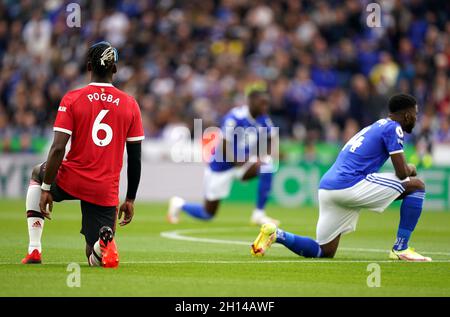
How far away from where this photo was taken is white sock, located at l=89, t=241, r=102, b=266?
31.5ft

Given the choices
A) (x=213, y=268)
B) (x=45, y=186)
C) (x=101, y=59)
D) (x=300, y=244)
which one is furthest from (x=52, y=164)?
(x=300, y=244)

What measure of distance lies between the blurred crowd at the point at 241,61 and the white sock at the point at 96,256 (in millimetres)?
15023

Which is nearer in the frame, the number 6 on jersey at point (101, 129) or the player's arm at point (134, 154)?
the number 6 on jersey at point (101, 129)

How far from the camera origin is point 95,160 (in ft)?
31.9

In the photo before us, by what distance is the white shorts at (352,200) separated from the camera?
35.2 ft

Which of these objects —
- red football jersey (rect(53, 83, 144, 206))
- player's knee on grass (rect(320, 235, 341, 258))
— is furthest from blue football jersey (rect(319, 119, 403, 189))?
red football jersey (rect(53, 83, 144, 206))

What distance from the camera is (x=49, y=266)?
9883 mm

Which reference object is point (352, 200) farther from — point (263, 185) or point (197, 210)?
point (197, 210)

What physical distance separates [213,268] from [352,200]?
1813 mm

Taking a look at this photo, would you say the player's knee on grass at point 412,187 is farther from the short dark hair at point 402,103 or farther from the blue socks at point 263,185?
the blue socks at point 263,185

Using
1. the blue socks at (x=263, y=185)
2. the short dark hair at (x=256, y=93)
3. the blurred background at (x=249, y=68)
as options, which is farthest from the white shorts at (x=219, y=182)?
the blurred background at (x=249, y=68)

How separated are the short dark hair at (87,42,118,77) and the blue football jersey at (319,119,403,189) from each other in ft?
9.17
